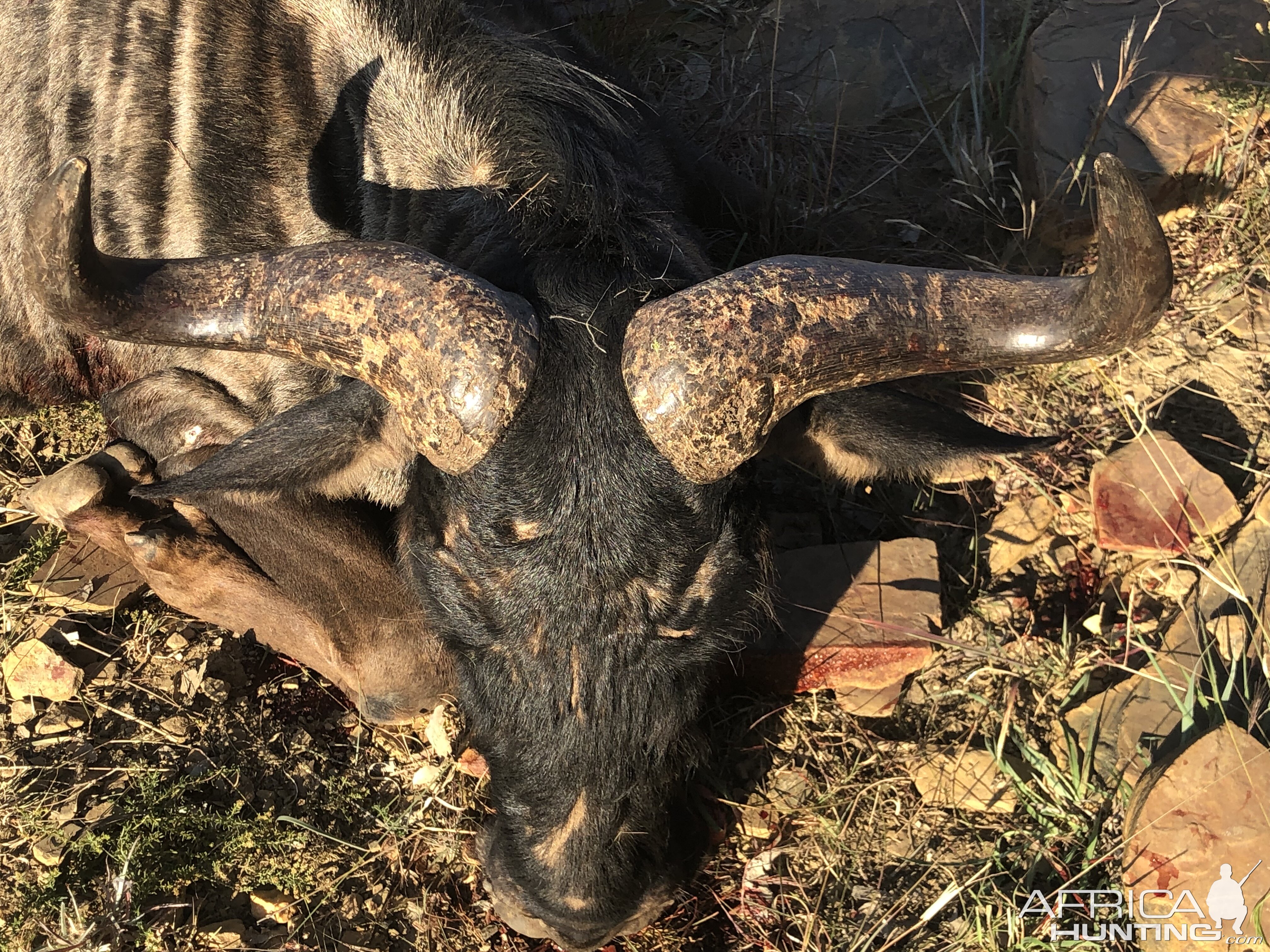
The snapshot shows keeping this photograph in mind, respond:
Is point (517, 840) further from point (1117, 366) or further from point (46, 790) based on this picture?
point (1117, 366)

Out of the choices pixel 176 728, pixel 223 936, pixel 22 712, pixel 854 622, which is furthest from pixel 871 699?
pixel 22 712

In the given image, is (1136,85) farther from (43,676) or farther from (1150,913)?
(43,676)

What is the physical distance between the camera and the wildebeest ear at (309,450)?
8.52ft

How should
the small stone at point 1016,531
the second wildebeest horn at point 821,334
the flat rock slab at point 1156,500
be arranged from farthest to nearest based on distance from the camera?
1. the small stone at point 1016,531
2. the flat rock slab at point 1156,500
3. the second wildebeest horn at point 821,334

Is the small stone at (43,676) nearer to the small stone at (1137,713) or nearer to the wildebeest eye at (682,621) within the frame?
the wildebeest eye at (682,621)

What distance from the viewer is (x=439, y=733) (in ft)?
Result: 11.9

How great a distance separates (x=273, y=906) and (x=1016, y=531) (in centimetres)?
304

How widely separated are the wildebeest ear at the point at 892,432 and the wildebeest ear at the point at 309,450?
1027mm

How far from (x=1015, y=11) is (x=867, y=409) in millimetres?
3734

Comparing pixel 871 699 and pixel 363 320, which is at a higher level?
pixel 363 320

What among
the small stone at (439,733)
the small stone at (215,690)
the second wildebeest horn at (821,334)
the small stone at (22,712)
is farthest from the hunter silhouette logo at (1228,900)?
the small stone at (22,712)

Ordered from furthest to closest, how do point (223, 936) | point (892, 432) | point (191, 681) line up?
point (191, 681)
point (223, 936)
point (892, 432)

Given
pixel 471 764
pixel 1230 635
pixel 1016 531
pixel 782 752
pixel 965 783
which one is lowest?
pixel 471 764

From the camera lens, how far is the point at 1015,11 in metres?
5.24
